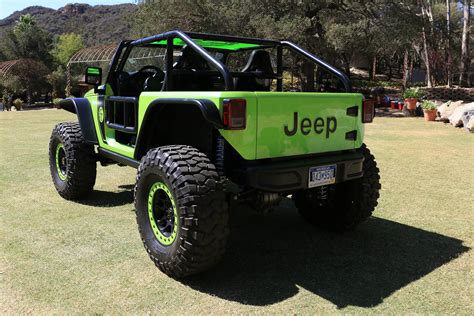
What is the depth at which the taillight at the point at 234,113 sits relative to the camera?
112 inches

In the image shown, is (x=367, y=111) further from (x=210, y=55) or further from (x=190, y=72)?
(x=190, y=72)

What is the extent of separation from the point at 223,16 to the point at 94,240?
53.1 ft

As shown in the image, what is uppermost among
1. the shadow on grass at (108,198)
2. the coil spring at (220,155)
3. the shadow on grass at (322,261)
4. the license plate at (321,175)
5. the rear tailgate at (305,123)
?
the rear tailgate at (305,123)

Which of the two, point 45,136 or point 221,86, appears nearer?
point 221,86

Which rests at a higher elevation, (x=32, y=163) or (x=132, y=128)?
(x=132, y=128)

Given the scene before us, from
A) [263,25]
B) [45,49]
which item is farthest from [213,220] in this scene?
[45,49]

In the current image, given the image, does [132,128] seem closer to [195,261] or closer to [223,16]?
[195,261]

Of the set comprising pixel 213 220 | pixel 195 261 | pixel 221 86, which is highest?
pixel 221 86

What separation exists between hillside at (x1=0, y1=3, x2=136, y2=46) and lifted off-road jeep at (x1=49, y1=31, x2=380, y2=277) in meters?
85.2

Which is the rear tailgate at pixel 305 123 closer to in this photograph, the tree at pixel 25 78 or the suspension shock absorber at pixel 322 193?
the suspension shock absorber at pixel 322 193

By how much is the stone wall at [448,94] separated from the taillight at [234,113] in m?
21.2

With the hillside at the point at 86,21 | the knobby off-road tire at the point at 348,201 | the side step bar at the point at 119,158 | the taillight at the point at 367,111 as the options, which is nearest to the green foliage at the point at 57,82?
the side step bar at the point at 119,158

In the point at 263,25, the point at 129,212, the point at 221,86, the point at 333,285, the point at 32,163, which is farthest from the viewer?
the point at 263,25

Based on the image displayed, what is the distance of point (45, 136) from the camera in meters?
11.7
